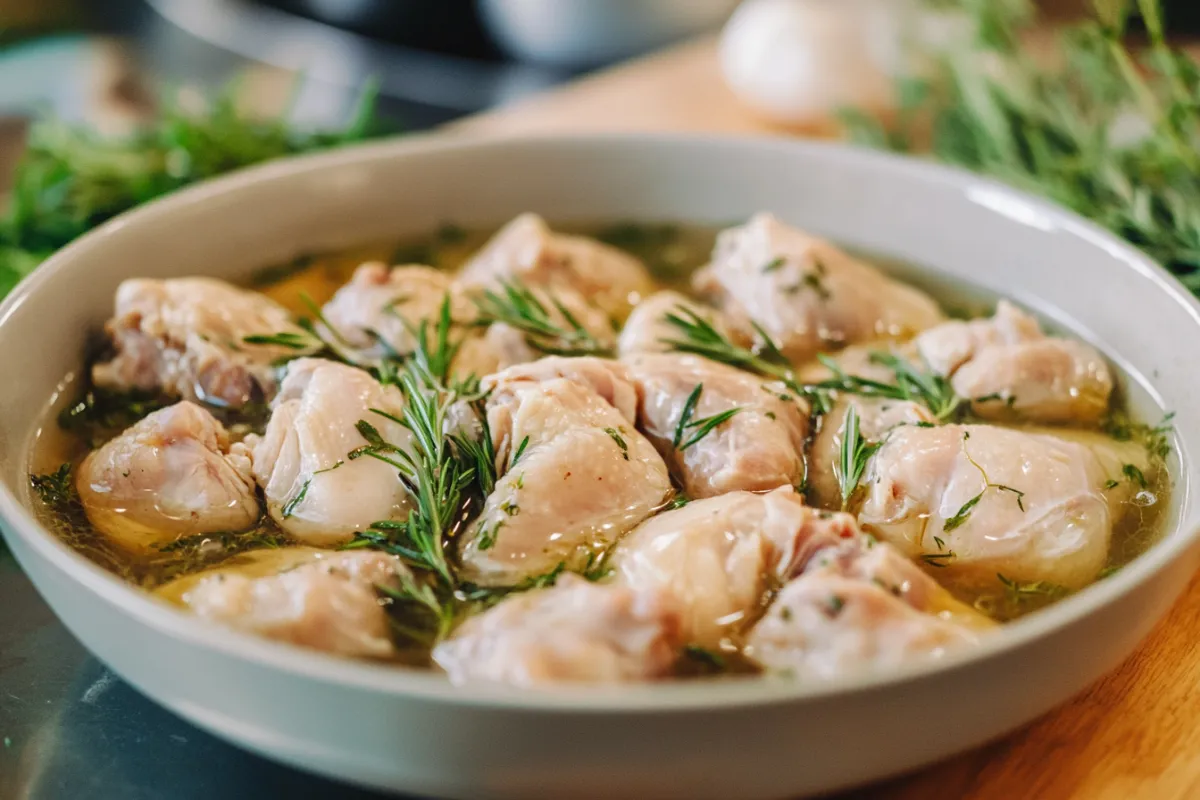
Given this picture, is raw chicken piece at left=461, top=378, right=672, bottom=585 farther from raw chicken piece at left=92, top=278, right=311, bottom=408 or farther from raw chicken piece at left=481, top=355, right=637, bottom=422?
raw chicken piece at left=92, top=278, right=311, bottom=408

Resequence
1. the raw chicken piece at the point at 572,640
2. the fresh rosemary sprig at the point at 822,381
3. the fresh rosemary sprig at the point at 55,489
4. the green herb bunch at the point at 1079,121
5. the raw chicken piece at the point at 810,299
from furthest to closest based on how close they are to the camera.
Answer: the green herb bunch at the point at 1079,121 < the raw chicken piece at the point at 810,299 < the fresh rosemary sprig at the point at 822,381 < the fresh rosemary sprig at the point at 55,489 < the raw chicken piece at the point at 572,640

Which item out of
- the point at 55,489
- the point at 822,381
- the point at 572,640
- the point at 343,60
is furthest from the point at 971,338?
the point at 343,60

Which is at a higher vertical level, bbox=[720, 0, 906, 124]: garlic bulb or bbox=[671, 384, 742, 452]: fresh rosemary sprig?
bbox=[720, 0, 906, 124]: garlic bulb

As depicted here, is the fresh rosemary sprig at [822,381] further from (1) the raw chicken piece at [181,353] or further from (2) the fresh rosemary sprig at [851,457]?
(1) the raw chicken piece at [181,353]

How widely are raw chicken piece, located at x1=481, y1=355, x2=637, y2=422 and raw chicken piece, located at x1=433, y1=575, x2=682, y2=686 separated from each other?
50 centimetres

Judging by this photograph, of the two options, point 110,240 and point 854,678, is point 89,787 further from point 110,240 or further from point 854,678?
point 110,240

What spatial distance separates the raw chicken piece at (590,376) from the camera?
6.01 feet

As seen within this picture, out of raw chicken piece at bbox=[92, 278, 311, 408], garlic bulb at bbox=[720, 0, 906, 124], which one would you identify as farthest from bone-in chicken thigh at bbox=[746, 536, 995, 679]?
garlic bulb at bbox=[720, 0, 906, 124]

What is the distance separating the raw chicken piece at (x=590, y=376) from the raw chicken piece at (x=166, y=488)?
0.42 meters

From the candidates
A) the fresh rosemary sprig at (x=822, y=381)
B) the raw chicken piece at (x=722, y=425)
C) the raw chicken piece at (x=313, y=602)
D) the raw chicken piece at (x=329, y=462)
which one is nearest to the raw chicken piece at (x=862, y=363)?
the fresh rosemary sprig at (x=822, y=381)

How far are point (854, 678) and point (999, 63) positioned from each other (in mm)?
2288

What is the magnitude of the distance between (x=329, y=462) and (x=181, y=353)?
49 cm

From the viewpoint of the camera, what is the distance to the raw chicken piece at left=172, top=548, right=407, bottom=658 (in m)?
1.39

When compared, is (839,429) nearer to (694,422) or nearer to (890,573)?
(694,422)
